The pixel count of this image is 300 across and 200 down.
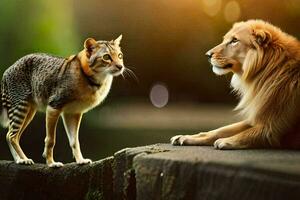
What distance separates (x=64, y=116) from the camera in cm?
357

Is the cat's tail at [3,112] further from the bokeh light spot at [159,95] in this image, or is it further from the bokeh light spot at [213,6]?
the bokeh light spot at [213,6]

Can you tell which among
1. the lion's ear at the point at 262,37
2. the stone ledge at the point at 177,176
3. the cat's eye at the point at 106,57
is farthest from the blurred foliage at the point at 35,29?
the lion's ear at the point at 262,37

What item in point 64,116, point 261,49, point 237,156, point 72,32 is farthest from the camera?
point 72,32

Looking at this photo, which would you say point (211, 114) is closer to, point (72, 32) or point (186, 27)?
point (186, 27)

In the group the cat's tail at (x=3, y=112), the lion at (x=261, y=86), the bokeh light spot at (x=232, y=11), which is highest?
the bokeh light spot at (x=232, y=11)

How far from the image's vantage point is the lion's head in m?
2.95

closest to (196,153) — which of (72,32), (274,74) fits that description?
(274,74)

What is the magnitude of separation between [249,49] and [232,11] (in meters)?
0.74

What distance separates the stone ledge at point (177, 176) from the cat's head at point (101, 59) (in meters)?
0.54

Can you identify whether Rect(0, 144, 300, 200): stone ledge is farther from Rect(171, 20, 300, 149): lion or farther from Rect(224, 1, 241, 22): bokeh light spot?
Rect(224, 1, 241, 22): bokeh light spot

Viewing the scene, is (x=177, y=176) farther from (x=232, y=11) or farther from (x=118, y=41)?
(x=232, y=11)

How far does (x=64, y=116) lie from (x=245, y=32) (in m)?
1.30

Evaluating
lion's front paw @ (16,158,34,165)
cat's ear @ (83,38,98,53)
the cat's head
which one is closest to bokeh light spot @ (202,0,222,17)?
the cat's head

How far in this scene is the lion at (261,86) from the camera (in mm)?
2859
